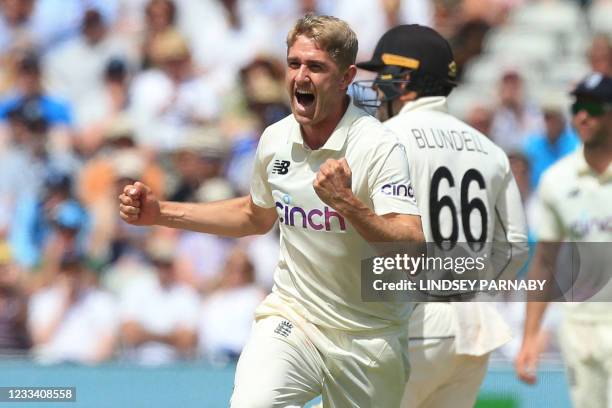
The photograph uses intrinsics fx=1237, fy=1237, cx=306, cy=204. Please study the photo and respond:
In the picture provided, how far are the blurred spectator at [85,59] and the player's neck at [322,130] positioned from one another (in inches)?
251

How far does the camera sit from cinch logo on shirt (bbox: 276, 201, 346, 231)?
4.39 meters

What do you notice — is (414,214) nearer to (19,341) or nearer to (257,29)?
(19,341)

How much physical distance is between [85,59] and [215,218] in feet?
20.2

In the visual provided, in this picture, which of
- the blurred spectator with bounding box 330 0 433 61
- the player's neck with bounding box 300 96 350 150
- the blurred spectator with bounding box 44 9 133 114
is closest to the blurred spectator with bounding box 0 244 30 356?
the blurred spectator with bounding box 44 9 133 114

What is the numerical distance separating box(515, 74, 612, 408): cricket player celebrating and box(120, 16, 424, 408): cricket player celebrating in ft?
5.33

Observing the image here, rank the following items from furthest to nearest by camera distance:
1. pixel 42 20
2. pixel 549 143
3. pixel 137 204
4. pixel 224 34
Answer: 1. pixel 42 20
2. pixel 224 34
3. pixel 549 143
4. pixel 137 204

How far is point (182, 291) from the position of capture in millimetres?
9258

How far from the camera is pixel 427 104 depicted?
545cm

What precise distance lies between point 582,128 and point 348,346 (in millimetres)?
2270

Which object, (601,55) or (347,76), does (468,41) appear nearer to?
(601,55)

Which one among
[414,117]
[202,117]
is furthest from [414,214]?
[202,117]

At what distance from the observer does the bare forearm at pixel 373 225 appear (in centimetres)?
409

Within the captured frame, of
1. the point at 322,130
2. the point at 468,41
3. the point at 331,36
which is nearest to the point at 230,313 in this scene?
the point at 468,41

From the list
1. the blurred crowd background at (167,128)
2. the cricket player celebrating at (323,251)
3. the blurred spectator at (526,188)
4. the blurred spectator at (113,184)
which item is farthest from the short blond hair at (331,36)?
the blurred spectator at (113,184)
